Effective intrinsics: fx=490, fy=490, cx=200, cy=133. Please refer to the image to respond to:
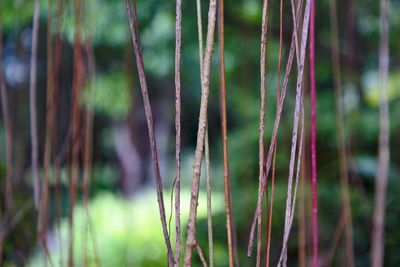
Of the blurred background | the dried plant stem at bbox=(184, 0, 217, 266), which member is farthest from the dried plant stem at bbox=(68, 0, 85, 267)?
the dried plant stem at bbox=(184, 0, 217, 266)

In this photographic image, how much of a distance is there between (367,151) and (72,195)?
3.77ft

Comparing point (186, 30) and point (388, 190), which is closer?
point (388, 190)

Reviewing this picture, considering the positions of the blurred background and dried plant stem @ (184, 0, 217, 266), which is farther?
the blurred background

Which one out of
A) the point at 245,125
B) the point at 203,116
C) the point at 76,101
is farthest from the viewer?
the point at 245,125

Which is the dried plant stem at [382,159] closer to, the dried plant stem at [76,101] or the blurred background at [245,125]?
the blurred background at [245,125]

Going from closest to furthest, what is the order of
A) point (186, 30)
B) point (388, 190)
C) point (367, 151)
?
point (388, 190) < point (367, 151) < point (186, 30)

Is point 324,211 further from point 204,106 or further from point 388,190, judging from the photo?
point 204,106

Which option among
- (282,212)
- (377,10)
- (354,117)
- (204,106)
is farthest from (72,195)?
(377,10)

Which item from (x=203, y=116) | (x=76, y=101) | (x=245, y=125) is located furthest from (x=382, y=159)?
(x=245, y=125)

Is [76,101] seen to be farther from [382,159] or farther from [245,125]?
[245,125]

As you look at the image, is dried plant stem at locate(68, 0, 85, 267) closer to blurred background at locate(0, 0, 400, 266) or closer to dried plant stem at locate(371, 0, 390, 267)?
blurred background at locate(0, 0, 400, 266)

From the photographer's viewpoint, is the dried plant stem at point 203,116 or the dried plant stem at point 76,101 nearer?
the dried plant stem at point 203,116

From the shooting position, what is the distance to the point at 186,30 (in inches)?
72.2

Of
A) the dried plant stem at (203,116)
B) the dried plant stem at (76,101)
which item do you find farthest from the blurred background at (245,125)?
the dried plant stem at (203,116)
